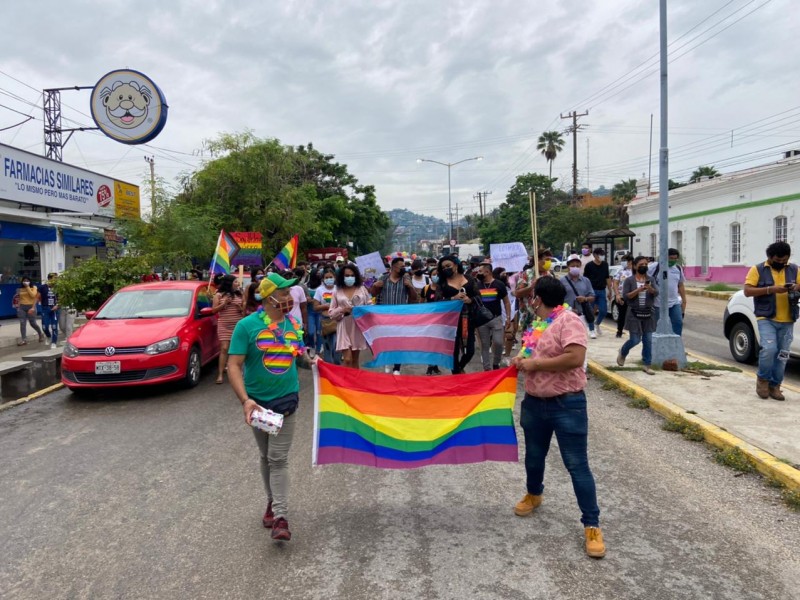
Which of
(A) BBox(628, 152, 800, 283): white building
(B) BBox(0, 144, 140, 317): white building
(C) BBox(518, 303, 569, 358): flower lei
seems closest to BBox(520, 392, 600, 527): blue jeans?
(C) BBox(518, 303, 569, 358): flower lei

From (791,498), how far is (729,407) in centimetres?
240

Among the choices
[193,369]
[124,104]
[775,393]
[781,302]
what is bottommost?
[775,393]

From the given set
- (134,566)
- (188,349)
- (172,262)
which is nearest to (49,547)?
(134,566)

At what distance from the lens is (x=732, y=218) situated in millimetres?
28062

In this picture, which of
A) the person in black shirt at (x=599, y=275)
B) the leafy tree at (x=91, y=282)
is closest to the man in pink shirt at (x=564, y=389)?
the person in black shirt at (x=599, y=275)

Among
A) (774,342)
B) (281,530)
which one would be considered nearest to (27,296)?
(281,530)

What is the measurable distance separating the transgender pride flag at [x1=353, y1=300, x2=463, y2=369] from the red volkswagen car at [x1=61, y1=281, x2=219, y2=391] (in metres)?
2.81

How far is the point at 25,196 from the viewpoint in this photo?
18578 mm

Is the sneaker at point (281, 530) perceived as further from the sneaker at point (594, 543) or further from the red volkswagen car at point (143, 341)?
the red volkswagen car at point (143, 341)

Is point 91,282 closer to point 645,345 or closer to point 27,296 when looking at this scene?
point 27,296

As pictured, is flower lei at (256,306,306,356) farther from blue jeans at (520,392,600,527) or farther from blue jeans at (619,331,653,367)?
blue jeans at (619,331,653,367)

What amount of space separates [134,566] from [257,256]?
18026 millimetres

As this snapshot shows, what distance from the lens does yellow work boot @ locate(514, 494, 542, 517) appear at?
4164mm

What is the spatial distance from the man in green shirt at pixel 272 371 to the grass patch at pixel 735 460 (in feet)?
Result: 12.5
